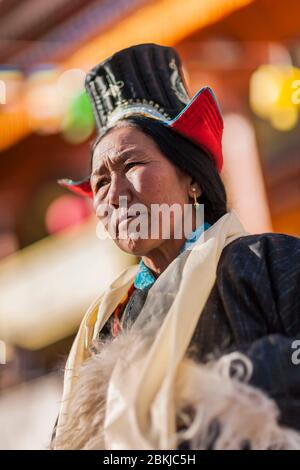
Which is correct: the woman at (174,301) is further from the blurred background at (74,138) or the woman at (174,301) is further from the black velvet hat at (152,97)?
the blurred background at (74,138)

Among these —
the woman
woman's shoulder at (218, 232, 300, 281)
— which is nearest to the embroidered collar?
the woman

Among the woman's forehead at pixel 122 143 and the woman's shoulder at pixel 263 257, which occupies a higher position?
the woman's forehead at pixel 122 143

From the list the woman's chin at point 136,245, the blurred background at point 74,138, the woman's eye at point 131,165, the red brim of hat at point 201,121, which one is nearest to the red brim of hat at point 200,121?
the red brim of hat at point 201,121

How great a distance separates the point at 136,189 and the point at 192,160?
17 centimetres

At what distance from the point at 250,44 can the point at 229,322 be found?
3534mm

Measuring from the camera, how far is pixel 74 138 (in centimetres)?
561

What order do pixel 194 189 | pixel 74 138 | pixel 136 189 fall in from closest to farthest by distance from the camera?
1. pixel 136 189
2. pixel 194 189
3. pixel 74 138

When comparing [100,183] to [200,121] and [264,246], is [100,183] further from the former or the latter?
[264,246]

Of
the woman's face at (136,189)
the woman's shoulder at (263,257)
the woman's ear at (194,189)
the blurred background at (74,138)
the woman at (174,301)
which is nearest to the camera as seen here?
the woman at (174,301)

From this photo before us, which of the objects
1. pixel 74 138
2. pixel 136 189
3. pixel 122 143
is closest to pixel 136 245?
pixel 136 189

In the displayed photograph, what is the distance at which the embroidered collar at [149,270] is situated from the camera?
62.1 inches

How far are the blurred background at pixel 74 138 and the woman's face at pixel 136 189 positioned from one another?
7.61ft

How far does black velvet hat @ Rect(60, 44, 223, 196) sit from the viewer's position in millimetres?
1634

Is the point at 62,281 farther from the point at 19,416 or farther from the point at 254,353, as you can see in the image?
the point at 254,353
